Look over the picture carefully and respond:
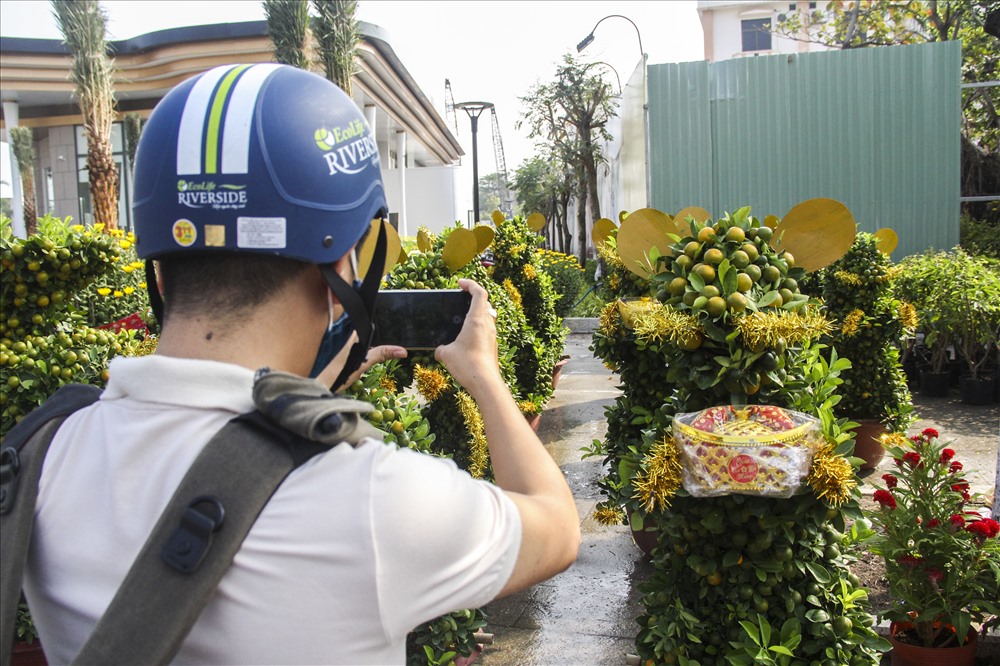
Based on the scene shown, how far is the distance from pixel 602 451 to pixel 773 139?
8.66 meters

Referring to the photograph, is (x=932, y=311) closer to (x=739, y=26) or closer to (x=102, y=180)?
(x=102, y=180)

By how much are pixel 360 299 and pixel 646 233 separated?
2.37 m

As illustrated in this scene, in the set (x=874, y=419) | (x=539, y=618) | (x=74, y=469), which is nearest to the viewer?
(x=74, y=469)

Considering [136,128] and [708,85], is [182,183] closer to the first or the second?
[708,85]

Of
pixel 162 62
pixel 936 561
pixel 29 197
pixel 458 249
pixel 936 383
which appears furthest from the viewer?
Answer: pixel 29 197

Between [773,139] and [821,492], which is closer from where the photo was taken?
[821,492]

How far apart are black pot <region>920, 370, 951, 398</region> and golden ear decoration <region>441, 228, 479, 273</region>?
6598mm

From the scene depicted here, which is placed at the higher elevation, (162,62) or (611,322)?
(162,62)

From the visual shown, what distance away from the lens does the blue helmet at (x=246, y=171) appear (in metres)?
1.20

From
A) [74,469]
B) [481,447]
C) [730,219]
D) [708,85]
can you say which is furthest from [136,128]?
[74,469]

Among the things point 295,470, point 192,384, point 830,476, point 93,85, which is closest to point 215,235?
point 192,384

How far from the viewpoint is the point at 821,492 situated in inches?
108

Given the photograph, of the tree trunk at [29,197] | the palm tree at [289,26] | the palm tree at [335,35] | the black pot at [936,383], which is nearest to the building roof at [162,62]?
the palm tree at [335,35]

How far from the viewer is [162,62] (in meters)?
20.6
